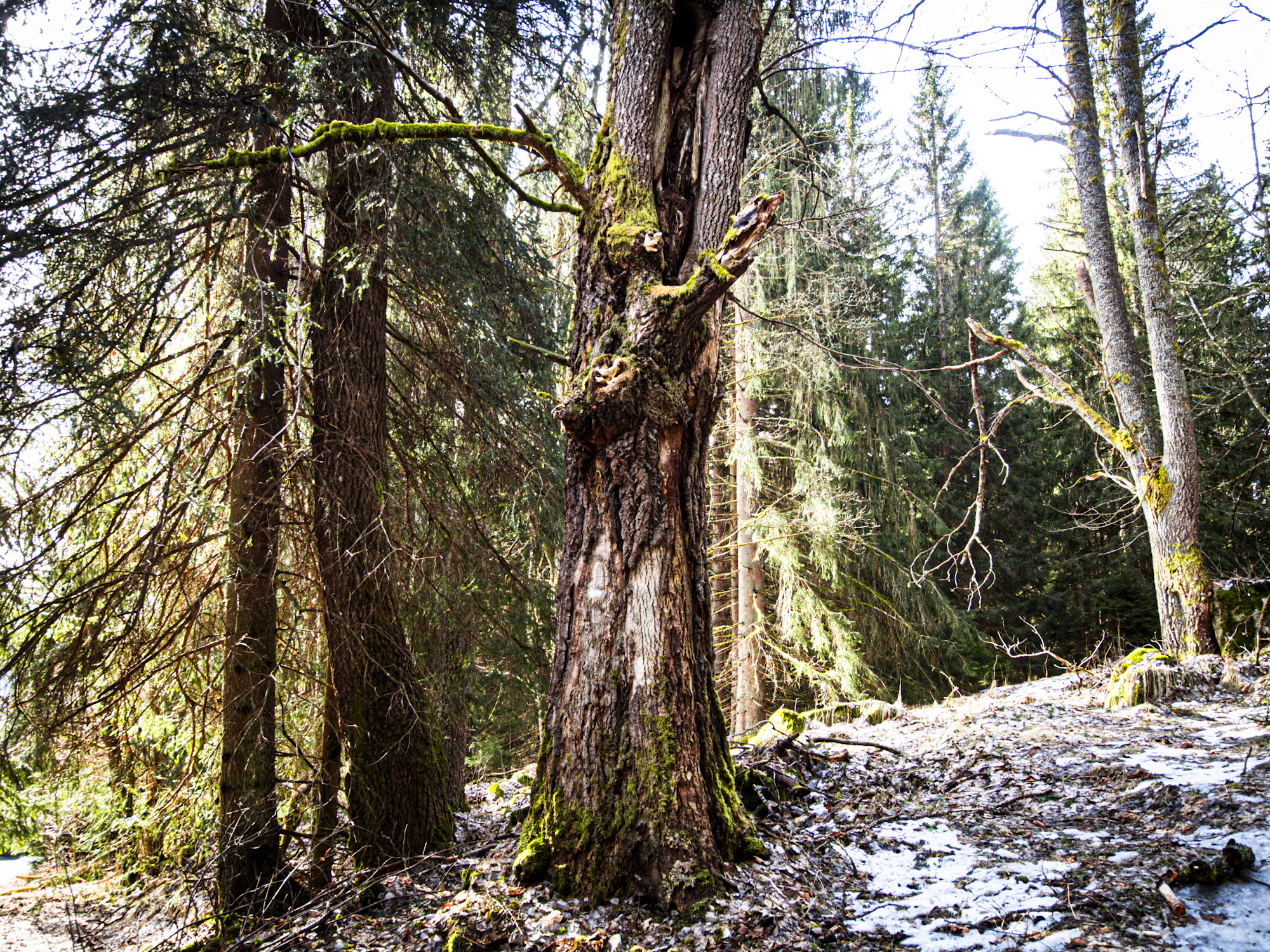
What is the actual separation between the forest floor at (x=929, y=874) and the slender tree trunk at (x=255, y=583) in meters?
0.44

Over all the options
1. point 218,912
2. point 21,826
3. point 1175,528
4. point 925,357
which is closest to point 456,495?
point 218,912

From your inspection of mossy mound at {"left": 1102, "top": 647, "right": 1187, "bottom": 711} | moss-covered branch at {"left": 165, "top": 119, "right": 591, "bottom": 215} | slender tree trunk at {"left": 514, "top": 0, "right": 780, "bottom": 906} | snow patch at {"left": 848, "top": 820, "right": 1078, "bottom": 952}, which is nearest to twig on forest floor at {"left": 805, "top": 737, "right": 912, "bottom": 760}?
snow patch at {"left": 848, "top": 820, "right": 1078, "bottom": 952}

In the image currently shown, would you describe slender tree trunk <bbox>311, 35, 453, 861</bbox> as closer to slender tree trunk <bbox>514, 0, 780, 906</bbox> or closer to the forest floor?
the forest floor

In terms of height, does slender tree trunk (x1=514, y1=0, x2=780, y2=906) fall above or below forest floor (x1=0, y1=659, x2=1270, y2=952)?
above

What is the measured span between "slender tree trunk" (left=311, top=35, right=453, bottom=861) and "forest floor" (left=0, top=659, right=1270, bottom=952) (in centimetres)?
52

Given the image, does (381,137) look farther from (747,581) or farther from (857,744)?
(747,581)

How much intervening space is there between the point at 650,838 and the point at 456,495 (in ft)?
9.68

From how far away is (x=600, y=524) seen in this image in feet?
9.65

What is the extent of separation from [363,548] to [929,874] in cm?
325

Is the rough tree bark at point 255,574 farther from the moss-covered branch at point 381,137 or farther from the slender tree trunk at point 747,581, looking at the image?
the slender tree trunk at point 747,581

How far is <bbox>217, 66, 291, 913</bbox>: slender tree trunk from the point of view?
3.54 m

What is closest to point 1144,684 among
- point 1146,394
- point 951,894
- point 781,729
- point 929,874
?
point 781,729

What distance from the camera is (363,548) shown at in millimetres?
3824

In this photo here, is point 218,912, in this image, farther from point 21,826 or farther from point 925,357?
point 925,357
